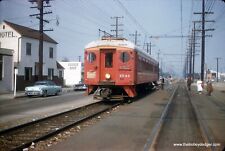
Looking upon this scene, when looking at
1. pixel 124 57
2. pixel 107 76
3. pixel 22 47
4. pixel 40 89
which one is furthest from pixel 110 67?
pixel 22 47

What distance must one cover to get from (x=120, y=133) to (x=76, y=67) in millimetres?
56220

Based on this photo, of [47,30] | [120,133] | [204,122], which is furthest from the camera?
[47,30]

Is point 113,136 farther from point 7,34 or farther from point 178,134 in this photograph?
point 7,34

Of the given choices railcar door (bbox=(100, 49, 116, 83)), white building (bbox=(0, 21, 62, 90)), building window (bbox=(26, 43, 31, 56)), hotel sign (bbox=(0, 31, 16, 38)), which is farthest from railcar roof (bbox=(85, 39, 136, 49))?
building window (bbox=(26, 43, 31, 56))

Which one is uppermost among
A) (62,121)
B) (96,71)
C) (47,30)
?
(47,30)

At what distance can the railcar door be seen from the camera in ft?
68.9

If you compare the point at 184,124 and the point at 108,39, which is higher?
the point at 108,39

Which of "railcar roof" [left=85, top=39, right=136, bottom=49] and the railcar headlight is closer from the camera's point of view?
the railcar headlight

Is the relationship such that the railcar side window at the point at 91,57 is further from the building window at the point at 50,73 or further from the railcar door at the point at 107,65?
the building window at the point at 50,73

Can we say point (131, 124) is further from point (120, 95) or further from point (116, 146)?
point (120, 95)

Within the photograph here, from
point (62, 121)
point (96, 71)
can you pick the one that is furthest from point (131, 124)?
point (96, 71)

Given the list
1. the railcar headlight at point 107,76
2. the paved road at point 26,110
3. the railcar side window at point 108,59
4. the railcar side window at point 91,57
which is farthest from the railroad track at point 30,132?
the railcar side window at point 91,57

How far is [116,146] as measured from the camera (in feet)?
29.5

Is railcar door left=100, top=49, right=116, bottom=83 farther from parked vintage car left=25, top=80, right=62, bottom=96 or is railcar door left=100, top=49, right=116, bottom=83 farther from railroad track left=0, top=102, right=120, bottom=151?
parked vintage car left=25, top=80, right=62, bottom=96
